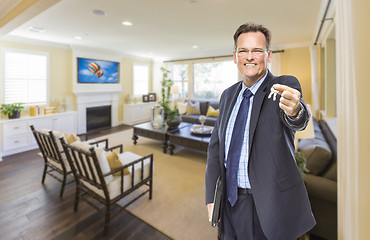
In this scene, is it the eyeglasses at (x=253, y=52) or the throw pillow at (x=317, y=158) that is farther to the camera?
the throw pillow at (x=317, y=158)

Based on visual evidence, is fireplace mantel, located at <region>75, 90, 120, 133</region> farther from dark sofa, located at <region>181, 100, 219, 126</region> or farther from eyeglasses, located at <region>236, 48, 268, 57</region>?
eyeglasses, located at <region>236, 48, 268, 57</region>

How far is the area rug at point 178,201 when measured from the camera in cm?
193

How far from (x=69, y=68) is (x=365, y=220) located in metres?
6.25

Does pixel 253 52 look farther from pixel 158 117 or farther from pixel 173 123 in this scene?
pixel 158 117

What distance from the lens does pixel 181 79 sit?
7480 millimetres

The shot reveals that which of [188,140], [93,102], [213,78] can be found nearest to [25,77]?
[93,102]

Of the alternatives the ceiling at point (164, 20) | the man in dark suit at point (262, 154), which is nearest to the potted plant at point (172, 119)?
the ceiling at point (164, 20)

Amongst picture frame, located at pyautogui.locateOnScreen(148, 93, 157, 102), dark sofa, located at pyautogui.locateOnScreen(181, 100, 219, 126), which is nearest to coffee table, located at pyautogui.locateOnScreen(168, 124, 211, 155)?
dark sofa, located at pyautogui.locateOnScreen(181, 100, 219, 126)

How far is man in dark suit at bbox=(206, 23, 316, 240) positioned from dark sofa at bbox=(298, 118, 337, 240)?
965mm

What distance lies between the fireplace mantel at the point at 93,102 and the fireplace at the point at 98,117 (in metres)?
0.11

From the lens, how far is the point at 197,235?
1.85 meters

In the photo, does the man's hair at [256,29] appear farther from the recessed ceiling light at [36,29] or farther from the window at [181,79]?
the window at [181,79]

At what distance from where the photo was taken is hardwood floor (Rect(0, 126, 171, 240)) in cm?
184

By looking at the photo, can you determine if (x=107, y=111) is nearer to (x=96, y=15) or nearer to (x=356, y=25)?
(x=96, y=15)
